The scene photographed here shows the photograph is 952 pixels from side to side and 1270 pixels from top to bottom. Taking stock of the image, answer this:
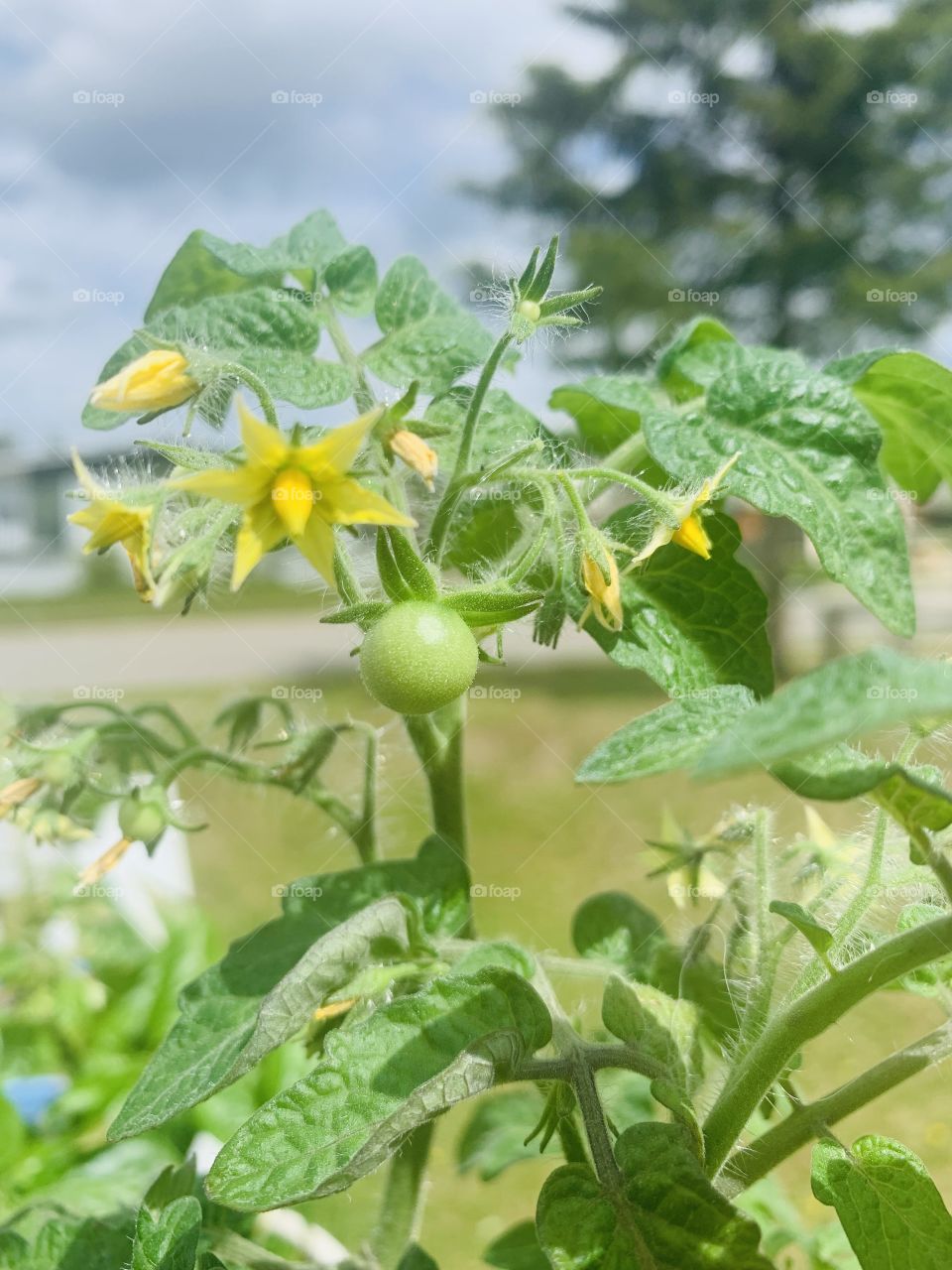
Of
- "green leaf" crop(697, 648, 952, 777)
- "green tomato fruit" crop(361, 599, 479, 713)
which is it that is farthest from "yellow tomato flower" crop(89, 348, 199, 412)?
"green leaf" crop(697, 648, 952, 777)

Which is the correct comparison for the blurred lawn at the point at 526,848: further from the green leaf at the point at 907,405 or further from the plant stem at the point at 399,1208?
the green leaf at the point at 907,405

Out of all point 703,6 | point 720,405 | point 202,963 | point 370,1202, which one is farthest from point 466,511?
point 703,6

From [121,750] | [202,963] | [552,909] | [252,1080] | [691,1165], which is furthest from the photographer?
[552,909]

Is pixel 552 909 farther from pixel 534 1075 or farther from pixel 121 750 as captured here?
pixel 534 1075

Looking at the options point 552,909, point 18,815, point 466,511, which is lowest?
point 552,909

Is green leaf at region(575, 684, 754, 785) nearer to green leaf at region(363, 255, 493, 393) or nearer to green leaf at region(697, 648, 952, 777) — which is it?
green leaf at region(697, 648, 952, 777)

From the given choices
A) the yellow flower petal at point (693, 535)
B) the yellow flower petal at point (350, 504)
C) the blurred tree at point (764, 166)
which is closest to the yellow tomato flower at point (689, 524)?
the yellow flower petal at point (693, 535)
